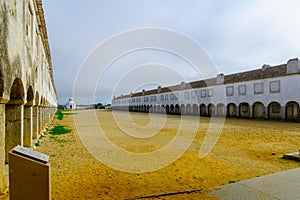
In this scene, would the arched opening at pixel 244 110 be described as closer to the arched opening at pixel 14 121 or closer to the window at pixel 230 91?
the window at pixel 230 91

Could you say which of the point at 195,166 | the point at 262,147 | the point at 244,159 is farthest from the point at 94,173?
the point at 262,147

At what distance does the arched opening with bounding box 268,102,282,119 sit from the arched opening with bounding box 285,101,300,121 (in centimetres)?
74

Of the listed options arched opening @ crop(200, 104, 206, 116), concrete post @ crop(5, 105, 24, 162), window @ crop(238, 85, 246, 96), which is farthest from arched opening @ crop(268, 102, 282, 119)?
concrete post @ crop(5, 105, 24, 162)

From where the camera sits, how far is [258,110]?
979 inches

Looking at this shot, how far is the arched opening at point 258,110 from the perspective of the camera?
79.7 ft


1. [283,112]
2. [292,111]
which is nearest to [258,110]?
[283,112]

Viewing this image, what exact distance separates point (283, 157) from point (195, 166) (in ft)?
9.98

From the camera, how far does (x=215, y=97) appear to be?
98.0 ft

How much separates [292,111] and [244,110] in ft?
19.3

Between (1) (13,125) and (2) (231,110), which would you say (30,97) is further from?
(2) (231,110)

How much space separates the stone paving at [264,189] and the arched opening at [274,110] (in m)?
21.0

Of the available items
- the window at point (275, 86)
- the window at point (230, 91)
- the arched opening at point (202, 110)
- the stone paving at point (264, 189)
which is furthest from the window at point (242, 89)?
the stone paving at point (264, 189)

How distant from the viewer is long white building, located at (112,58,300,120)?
21.0 m

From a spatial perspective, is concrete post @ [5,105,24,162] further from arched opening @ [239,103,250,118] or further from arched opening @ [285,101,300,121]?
arched opening @ [239,103,250,118]
